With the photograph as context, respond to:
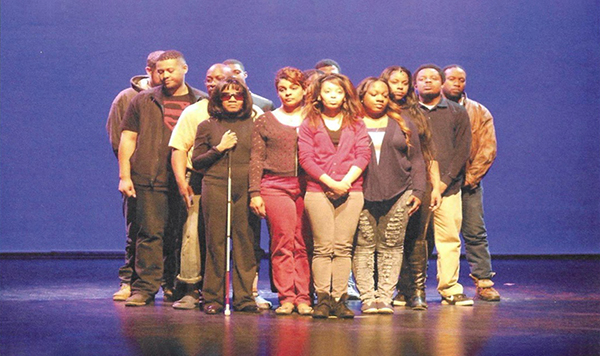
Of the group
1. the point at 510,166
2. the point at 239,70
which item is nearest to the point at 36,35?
the point at 239,70

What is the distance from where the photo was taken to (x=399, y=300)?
5543mm

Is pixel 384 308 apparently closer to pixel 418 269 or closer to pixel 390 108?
pixel 418 269

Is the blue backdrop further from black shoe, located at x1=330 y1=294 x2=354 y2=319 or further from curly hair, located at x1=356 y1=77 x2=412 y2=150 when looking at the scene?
black shoe, located at x1=330 y1=294 x2=354 y2=319

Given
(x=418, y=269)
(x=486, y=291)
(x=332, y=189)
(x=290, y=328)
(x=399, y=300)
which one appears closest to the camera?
(x=290, y=328)

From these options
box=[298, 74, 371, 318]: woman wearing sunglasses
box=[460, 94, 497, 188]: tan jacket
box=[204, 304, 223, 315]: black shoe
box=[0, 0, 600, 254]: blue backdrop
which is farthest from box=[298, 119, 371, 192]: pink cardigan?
box=[0, 0, 600, 254]: blue backdrop

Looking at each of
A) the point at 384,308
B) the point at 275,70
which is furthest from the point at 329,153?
the point at 275,70

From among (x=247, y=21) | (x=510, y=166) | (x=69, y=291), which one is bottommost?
(x=69, y=291)

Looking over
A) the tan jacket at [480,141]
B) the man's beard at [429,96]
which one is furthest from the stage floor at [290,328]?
the man's beard at [429,96]

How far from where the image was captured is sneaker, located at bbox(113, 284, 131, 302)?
5590 millimetres

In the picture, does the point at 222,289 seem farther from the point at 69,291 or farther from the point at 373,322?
the point at 69,291

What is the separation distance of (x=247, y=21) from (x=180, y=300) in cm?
357

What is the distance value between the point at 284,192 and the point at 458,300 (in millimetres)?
1305

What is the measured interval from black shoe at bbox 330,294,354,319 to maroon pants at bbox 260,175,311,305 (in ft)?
0.66

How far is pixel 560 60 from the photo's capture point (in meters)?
8.38
